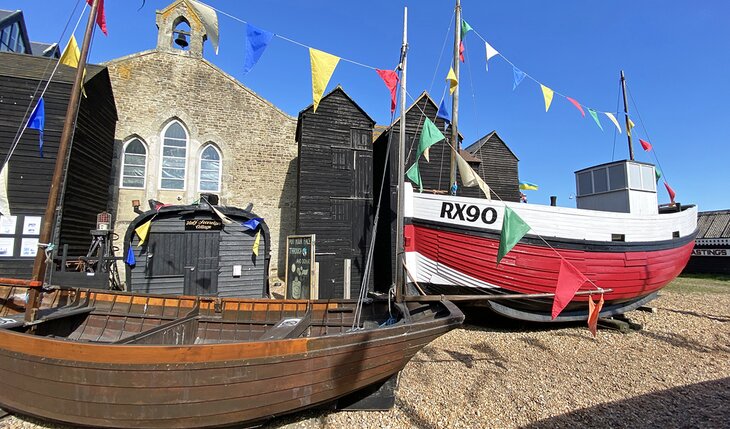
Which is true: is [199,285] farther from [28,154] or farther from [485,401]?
[485,401]

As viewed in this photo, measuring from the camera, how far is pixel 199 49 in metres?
15.0

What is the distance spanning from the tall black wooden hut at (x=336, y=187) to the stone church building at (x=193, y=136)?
3.20 meters

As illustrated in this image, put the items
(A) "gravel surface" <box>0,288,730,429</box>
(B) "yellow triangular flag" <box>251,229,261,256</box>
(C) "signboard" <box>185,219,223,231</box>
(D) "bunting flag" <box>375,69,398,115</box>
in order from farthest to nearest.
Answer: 1. (B) "yellow triangular flag" <box>251,229,261,256</box>
2. (C) "signboard" <box>185,219,223,231</box>
3. (D) "bunting flag" <box>375,69,398,115</box>
4. (A) "gravel surface" <box>0,288,730,429</box>

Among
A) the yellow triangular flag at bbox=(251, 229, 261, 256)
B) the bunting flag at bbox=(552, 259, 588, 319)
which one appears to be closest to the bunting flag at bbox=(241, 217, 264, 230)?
the yellow triangular flag at bbox=(251, 229, 261, 256)

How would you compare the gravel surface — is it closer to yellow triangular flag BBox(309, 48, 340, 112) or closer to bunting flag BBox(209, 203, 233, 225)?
yellow triangular flag BBox(309, 48, 340, 112)

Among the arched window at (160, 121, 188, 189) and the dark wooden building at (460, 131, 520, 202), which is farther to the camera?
the dark wooden building at (460, 131, 520, 202)

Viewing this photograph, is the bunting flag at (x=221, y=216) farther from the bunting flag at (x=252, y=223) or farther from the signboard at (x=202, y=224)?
the bunting flag at (x=252, y=223)

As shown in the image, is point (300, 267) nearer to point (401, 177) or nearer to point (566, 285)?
point (401, 177)

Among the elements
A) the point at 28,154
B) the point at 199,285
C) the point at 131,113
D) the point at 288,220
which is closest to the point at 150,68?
the point at 131,113

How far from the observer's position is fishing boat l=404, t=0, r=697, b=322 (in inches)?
284

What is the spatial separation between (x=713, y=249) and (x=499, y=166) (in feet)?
42.8

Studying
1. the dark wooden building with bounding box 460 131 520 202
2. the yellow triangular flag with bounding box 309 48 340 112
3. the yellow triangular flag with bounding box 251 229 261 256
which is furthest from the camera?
the dark wooden building with bounding box 460 131 520 202

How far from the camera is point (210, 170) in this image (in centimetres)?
1443

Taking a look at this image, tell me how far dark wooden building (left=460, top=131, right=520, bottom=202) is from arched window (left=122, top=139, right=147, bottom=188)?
625 inches
